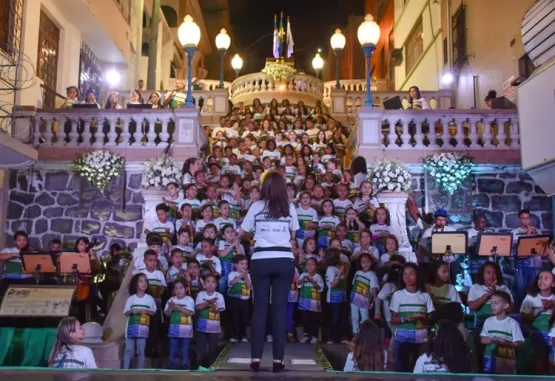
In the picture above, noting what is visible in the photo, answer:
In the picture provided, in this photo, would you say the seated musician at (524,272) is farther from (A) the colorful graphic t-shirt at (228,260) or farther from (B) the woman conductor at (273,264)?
(B) the woman conductor at (273,264)

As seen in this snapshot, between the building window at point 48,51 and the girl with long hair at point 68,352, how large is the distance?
1159 cm

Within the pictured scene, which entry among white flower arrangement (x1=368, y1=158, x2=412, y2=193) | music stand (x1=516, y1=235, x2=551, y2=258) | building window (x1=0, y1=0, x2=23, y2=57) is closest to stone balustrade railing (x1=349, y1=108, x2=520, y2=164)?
white flower arrangement (x1=368, y1=158, x2=412, y2=193)

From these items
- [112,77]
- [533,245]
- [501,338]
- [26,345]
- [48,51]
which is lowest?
[26,345]

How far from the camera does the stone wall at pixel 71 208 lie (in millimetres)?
13023

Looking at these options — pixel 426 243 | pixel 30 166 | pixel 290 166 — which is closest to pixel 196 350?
pixel 426 243

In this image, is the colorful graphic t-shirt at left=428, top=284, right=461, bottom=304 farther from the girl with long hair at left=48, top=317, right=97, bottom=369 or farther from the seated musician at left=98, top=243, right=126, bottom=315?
the seated musician at left=98, top=243, right=126, bottom=315

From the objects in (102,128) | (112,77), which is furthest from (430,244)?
(112,77)

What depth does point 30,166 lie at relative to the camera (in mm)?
13180

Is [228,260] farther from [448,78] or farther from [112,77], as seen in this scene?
[112,77]

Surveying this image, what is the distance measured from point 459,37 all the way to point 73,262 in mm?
14784

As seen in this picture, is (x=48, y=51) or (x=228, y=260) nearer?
(x=228, y=260)

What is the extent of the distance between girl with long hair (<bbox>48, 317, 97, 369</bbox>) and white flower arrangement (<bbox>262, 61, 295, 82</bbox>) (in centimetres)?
1932

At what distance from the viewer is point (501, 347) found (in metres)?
6.75

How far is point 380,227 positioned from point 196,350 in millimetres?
3759
